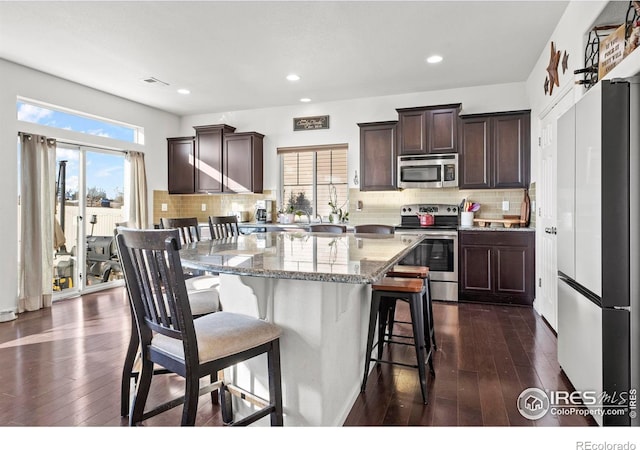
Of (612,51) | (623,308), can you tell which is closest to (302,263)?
(623,308)

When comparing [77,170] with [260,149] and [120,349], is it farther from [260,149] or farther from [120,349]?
[120,349]

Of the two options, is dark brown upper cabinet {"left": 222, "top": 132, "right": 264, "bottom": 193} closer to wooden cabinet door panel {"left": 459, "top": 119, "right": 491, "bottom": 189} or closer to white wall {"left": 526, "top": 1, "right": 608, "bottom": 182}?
wooden cabinet door panel {"left": 459, "top": 119, "right": 491, "bottom": 189}

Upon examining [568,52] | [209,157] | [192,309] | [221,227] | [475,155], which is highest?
[568,52]

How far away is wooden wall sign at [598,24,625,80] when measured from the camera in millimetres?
2002

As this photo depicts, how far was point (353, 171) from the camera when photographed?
5.52 m

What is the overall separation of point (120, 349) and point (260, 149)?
3.76 metres

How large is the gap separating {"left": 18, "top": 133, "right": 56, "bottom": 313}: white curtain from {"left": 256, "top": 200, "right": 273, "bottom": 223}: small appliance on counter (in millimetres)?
2672

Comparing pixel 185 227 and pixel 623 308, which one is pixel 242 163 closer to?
pixel 185 227

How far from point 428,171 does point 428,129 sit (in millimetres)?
534

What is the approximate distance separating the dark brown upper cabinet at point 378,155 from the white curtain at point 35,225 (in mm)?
3885

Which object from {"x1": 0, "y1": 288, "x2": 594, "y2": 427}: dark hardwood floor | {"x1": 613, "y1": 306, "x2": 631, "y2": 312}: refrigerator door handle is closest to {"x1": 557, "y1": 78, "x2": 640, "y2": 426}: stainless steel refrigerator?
{"x1": 613, "y1": 306, "x2": 631, "y2": 312}: refrigerator door handle

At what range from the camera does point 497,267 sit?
14.3 ft

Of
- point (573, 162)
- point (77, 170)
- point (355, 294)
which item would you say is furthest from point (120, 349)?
point (573, 162)

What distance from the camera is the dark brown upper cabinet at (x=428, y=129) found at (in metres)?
4.68
